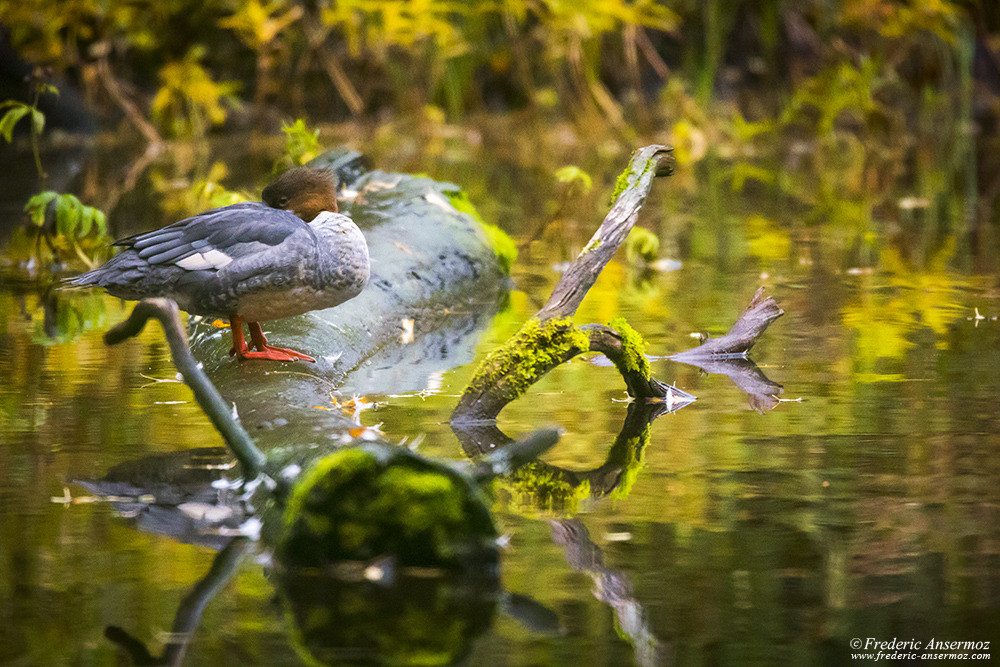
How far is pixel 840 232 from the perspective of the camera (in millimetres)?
7266

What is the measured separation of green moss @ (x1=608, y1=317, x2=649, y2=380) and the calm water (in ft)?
0.45

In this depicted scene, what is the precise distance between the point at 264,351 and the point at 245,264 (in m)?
0.41

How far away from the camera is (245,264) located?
3.42 meters

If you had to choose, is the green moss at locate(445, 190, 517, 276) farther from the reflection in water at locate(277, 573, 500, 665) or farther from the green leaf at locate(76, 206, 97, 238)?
the reflection in water at locate(277, 573, 500, 665)

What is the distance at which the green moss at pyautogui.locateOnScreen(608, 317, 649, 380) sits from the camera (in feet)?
11.3

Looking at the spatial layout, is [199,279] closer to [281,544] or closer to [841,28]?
[281,544]

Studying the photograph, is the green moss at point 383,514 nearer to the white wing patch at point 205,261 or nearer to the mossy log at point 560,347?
the mossy log at point 560,347

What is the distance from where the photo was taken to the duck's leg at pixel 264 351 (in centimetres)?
373

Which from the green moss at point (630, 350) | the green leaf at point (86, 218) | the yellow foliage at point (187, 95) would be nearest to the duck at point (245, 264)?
the green moss at point (630, 350)

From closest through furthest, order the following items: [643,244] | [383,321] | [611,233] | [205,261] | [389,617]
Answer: [389,617], [205,261], [611,233], [383,321], [643,244]

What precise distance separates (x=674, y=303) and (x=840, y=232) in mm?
2333

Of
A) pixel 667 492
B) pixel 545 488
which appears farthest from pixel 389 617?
pixel 667 492

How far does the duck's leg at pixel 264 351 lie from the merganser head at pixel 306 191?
348 millimetres

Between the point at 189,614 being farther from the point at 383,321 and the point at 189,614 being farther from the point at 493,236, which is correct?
the point at 493,236
